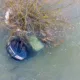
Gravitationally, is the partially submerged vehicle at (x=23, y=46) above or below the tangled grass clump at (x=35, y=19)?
below

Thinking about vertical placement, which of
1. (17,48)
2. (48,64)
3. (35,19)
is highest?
(35,19)

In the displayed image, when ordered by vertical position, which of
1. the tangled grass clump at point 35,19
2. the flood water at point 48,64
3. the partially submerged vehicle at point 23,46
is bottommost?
the flood water at point 48,64

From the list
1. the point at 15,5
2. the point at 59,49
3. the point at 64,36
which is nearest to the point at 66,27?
the point at 64,36

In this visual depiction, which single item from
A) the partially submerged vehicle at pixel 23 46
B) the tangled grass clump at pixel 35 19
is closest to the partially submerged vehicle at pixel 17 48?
the partially submerged vehicle at pixel 23 46

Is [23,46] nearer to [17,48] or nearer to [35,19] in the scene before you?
[17,48]

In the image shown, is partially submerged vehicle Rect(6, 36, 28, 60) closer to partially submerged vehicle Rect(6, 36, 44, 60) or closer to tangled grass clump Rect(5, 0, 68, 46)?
partially submerged vehicle Rect(6, 36, 44, 60)

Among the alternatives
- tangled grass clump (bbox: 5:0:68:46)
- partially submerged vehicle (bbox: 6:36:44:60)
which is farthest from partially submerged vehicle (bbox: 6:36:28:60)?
tangled grass clump (bbox: 5:0:68:46)

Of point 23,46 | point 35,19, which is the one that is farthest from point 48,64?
point 35,19

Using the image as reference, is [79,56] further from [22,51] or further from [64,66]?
[22,51]

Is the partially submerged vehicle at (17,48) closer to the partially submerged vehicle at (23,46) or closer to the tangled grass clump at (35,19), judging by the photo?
the partially submerged vehicle at (23,46)
